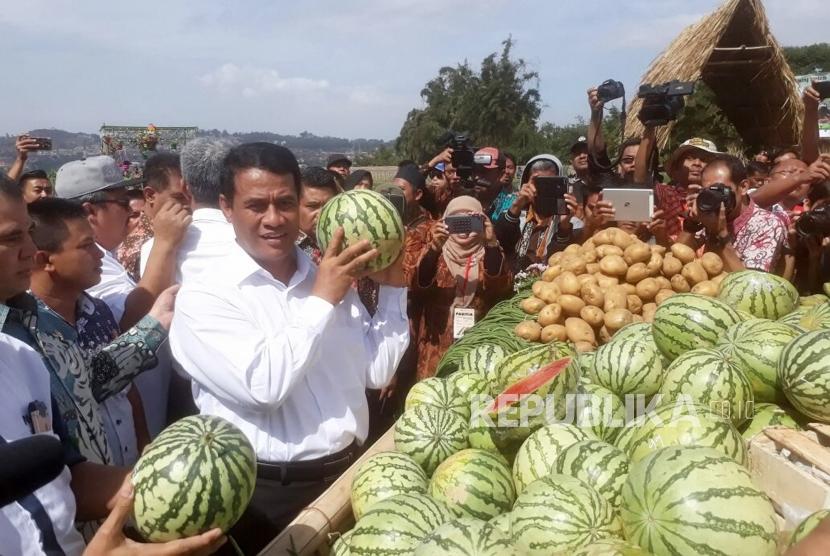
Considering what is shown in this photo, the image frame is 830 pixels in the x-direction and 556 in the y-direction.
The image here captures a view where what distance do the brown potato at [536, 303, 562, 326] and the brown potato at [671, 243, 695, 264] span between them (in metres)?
0.90

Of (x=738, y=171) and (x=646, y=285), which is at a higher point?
(x=738, y=171)

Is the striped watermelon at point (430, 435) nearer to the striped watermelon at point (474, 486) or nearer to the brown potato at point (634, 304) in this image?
the striped watermelon at point (474, 486)

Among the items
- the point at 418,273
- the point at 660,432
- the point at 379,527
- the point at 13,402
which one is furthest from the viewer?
the point at 418,273

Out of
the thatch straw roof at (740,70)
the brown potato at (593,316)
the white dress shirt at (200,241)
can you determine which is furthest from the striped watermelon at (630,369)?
the thatch straw roof at (740,70)

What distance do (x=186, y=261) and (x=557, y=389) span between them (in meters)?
1.93

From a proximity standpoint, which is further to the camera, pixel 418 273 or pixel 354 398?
pixel 418 273

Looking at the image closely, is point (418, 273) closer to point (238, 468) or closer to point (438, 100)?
point (238, 468)

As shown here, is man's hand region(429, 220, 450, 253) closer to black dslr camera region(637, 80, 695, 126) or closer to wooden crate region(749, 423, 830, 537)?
black dslr camera region(637, 80, 695, 126)

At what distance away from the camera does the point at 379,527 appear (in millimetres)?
1805

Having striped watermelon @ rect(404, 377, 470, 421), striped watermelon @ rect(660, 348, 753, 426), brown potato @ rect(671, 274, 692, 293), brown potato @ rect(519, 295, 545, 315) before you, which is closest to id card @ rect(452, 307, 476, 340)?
brown potato @ rect(519, 295, 545, 315)

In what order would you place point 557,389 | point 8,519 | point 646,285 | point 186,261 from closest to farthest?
point 8,519, point 557,389, point 186,261, point 646,285

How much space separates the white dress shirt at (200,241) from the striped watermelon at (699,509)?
218 centimetres

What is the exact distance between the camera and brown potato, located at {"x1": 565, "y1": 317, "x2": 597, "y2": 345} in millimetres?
3686

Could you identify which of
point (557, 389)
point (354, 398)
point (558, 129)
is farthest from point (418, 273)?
point (558, 129)
